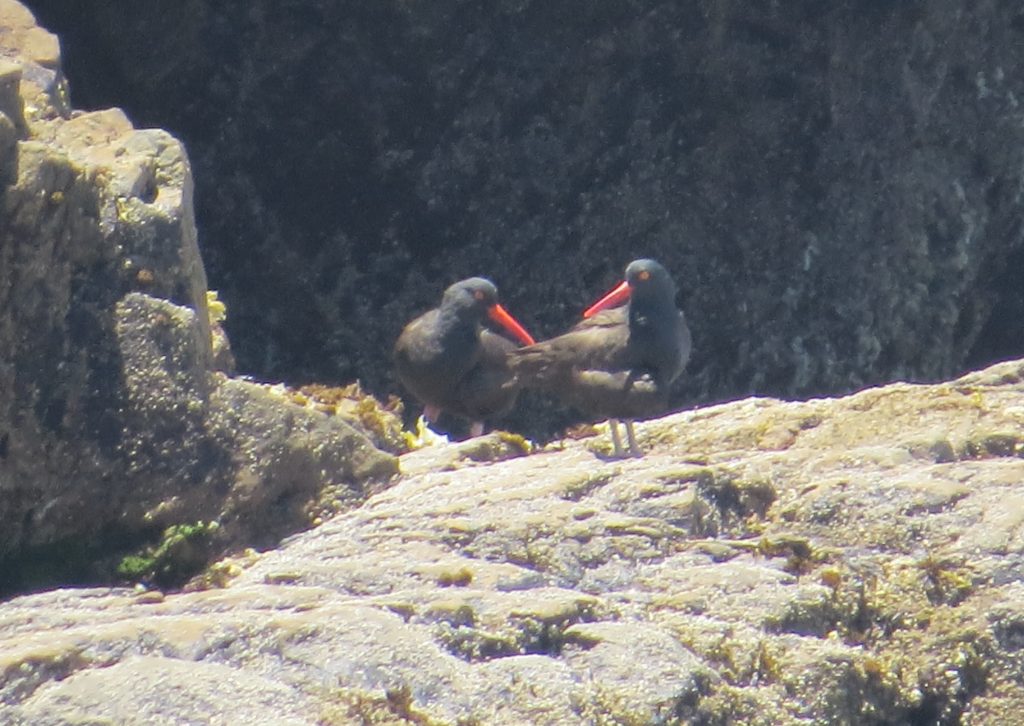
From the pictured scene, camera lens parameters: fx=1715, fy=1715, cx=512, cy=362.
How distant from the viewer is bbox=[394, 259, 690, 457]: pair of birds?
9.49 meters

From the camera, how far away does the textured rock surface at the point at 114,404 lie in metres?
6.81

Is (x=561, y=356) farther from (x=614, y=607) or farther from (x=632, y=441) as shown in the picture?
(x=614, y=607)

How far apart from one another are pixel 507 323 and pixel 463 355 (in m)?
0.37

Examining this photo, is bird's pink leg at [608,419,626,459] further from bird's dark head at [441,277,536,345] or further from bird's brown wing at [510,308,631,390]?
bird's dark head at [441,277,536,345]

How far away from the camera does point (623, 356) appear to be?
9.75 m

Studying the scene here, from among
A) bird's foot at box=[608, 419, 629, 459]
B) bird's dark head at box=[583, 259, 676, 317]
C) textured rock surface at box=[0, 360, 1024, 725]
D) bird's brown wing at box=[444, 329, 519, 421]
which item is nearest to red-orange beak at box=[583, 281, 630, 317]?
bird's dark head at box=[583, 259, 676, 317]

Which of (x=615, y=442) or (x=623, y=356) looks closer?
(x=615, y=442)

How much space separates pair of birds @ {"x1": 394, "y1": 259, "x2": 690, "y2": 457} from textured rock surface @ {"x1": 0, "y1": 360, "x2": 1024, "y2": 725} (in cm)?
134

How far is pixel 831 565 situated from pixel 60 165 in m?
3.50

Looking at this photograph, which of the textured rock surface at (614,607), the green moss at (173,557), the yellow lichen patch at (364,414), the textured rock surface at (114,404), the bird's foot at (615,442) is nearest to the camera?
the textured rock surface at (614,607)

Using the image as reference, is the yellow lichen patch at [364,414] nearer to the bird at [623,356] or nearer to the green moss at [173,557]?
the bird at [623,356]

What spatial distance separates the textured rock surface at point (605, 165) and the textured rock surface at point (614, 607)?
3.82 m

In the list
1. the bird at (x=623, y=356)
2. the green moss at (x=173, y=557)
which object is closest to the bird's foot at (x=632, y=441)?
the bird at (x=623, y=356)

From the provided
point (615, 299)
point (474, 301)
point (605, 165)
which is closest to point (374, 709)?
point (615, 299)
